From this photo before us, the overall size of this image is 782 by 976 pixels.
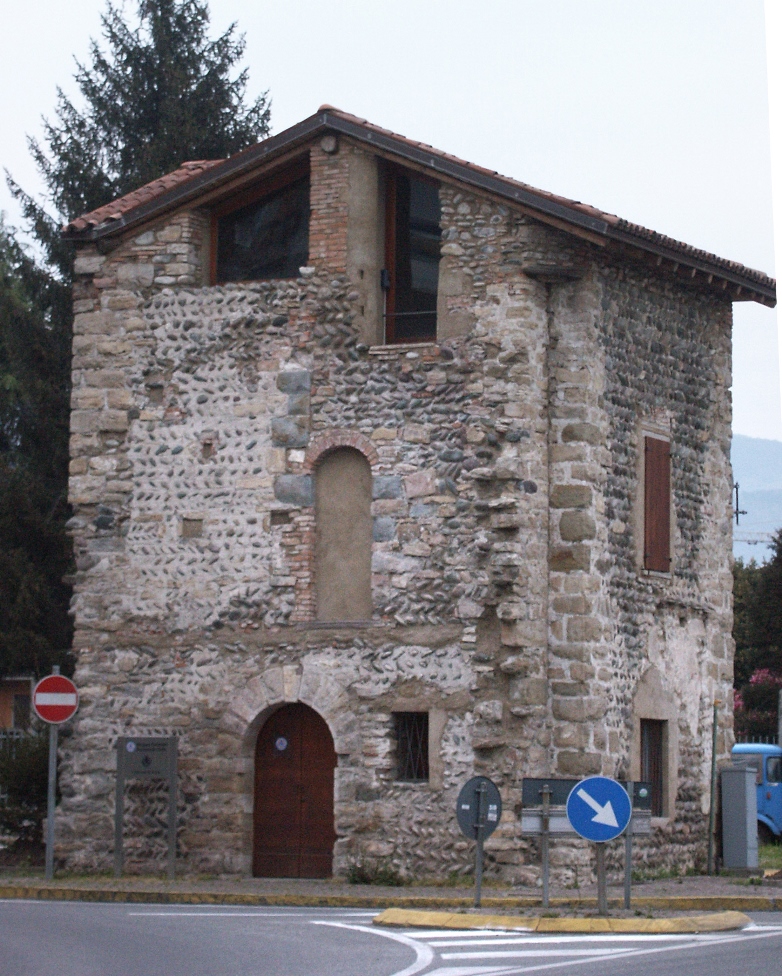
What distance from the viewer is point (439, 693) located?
2038 cm

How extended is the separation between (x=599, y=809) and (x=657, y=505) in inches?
287

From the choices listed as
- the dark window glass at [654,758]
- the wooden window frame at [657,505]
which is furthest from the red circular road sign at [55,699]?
the wooden window frame at [657,505]

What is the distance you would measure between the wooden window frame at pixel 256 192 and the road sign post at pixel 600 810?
9207 millimetres

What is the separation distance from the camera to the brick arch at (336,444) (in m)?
21.0

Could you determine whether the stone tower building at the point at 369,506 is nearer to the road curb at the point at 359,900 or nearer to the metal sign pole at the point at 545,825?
the road curb at the point at 359,900

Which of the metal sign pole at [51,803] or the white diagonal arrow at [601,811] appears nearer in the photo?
the white diagonal arrow at [601,811]

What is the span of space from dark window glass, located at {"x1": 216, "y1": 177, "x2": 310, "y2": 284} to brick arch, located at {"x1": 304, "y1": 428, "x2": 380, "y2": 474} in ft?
7.07

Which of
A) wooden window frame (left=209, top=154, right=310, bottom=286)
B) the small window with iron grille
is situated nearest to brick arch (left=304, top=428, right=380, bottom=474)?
wooden window frame (left=209, top=154, right=310, bottom=286)

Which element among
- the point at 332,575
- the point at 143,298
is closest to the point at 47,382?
the point at 143,298

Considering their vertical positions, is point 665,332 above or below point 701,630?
above

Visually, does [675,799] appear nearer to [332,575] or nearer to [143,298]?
[332,575]

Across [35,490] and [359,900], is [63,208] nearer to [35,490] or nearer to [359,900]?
[35,490]

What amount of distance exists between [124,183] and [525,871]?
19957 mm

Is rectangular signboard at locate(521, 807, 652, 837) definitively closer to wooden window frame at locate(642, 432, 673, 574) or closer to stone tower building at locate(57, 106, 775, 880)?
stone tower building at locate(57, 106, 775, 880)
